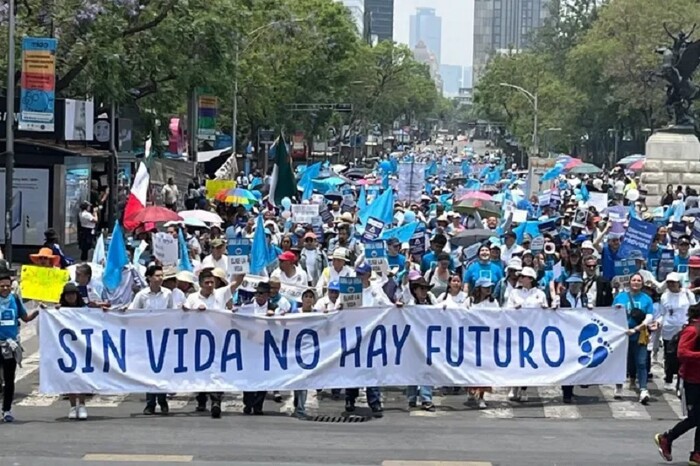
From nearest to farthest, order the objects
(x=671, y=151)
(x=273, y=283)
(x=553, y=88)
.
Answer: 1. (x=273, y=283)
2. (x=671, y=151)
3. (x=553, y=88)

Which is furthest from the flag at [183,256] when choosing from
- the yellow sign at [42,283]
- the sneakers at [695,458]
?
the sneakers at [695,458]

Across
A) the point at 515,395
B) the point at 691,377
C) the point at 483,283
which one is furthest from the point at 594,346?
the point at 691,377

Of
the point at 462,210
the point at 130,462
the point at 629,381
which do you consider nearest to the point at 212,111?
the point at 462,210

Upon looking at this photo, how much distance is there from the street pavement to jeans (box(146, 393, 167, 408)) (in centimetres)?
22

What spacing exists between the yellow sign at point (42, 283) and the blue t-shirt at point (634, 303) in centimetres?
622

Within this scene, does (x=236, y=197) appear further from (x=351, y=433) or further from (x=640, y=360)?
(x=351, y=433)

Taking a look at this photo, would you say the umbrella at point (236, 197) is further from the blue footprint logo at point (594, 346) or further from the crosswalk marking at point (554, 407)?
the blue footprint logo at point (594, 346)

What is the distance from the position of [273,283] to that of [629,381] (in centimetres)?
459

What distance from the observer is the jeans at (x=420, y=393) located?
15.5 m

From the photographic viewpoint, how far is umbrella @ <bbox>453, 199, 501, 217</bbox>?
2811cm

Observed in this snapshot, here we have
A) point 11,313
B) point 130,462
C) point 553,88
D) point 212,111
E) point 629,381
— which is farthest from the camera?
point 553,88

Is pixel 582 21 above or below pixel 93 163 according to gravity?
above

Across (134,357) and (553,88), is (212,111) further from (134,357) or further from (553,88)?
(553,88)

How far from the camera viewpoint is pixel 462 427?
14.4 metres
